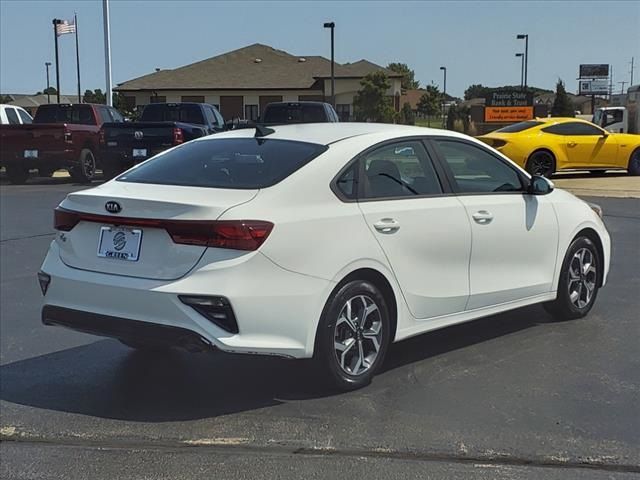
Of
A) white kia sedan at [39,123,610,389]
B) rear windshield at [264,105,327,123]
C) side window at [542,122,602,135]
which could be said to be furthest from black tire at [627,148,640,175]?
white kia sedan at [39,123,610,389]

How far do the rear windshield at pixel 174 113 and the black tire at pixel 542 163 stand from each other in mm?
8110

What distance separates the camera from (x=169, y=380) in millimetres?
5219

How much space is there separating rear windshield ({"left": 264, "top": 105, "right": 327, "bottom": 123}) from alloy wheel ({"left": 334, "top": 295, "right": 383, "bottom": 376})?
15.7 meters

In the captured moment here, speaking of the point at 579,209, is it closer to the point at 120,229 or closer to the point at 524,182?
the point at 524,182

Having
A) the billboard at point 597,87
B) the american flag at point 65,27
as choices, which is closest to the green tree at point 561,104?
the billboard at point 597,87

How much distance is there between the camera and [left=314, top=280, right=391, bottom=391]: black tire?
461cm

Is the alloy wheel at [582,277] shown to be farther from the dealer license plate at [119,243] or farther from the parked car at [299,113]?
the parked car at [299,113]

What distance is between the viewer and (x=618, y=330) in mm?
6285

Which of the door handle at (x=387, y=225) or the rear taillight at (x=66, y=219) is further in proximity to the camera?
the door handle at (x=387, y=225)

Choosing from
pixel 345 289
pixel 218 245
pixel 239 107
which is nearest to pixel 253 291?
pixel 218 245

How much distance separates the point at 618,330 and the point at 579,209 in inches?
39.9

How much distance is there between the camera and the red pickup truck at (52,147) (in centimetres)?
1903

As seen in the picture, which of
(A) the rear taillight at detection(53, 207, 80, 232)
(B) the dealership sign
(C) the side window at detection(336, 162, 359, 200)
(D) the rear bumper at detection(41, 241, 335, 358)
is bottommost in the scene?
(D) the rear bumper at detection(41, 241, 335, 358)

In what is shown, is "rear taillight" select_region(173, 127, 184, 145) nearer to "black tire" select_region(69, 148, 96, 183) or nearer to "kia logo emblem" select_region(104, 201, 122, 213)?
"black tire" select_region(69, 148, 96, 183)
